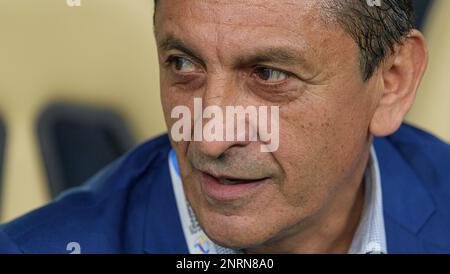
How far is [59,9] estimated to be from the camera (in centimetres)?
270

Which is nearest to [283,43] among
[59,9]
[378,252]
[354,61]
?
[354,61]

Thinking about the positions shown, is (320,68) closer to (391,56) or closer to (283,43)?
(283,43)

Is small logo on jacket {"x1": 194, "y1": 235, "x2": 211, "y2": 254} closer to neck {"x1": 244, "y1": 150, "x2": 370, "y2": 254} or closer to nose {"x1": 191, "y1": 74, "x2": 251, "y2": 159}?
neck {"x1": 244, "y1": 150, "x2": 370, "y2": 254}

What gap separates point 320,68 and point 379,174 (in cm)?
54

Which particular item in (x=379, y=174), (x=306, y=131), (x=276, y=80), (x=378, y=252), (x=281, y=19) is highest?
(x=281, y=19)

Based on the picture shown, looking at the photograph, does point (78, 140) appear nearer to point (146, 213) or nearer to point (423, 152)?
point (146, 213)

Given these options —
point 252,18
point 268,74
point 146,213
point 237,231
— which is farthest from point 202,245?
point 252,18

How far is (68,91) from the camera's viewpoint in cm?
279

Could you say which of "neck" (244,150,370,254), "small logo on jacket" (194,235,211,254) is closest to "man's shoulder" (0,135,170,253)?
"small logo on jacket" (194,235,211,254)

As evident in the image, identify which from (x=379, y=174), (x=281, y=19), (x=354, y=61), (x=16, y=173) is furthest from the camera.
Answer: (x=16, y=173)

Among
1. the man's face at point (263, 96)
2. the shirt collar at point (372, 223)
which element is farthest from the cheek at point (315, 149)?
the shirt collar at point (372, 223)

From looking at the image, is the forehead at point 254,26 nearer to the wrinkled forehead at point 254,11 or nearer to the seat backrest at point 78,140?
the wrinkled forehead at point 254,11

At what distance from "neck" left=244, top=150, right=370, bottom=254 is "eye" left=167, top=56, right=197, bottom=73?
1.42ft

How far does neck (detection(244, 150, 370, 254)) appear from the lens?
6.58 ft
